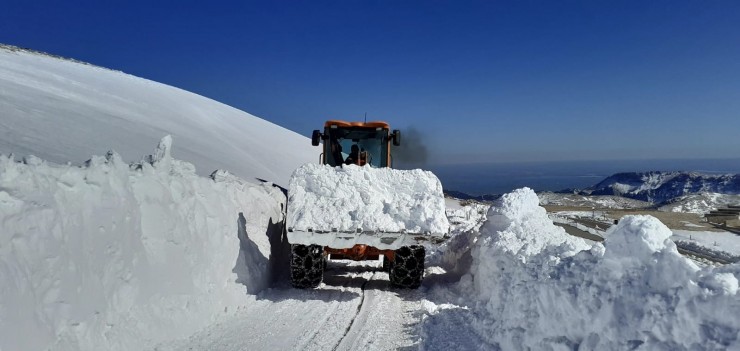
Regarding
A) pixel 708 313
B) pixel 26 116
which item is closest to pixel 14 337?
pixel 708 313

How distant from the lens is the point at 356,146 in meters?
10.7

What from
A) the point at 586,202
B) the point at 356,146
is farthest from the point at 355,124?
the point at 586,202

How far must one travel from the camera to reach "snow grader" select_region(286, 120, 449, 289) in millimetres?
7328

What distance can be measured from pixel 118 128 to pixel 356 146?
1625 cm

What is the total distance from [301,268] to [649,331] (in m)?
5.36

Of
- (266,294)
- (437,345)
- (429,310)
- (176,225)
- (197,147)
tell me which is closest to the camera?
(437,345)

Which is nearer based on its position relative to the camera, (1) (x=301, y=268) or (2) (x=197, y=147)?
(1) (x=301, y=268)

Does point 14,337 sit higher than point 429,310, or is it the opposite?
point 14,337

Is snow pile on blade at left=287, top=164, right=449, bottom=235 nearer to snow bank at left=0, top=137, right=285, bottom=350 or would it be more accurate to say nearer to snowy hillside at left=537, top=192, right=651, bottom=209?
snow bank at left=0, top=137, right=285, bottom=350

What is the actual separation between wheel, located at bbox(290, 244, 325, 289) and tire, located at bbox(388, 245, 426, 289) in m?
1.31

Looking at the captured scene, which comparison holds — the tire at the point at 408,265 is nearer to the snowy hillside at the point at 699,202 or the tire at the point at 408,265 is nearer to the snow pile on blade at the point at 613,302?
the snow pile on blade at the point at 613,302

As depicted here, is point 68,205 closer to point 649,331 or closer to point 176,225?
point 176,225

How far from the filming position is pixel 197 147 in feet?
83.1

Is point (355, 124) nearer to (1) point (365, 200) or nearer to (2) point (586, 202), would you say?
(1) point (365, 200)
